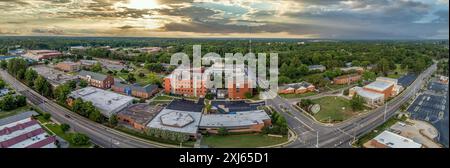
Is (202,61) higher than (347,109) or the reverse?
higher

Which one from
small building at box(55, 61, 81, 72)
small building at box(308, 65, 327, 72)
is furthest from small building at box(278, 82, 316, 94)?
small building at box(55, 61, 81, 72)

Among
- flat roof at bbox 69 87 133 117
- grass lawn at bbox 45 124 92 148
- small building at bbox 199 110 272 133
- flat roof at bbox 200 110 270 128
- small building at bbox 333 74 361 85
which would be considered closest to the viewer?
grass lawn at bbox 45 124 92 148

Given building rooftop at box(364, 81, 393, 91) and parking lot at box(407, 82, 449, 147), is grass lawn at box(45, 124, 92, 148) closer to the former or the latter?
parking lot at box(407, 82, 449, 147)

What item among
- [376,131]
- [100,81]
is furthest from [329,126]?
[100,81]

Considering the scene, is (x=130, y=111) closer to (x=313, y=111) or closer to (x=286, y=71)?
(x=313, y=111)

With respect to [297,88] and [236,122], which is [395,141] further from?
[297,88]

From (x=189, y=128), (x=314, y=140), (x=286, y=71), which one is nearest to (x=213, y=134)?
(x=189, y=128)

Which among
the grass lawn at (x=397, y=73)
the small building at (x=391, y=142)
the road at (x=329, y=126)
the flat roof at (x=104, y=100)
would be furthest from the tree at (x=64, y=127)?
the grass lawn at (x=397, y=73)

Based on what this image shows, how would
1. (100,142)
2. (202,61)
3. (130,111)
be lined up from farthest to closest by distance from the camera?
(202,61) → (130,111) → (100,142)
